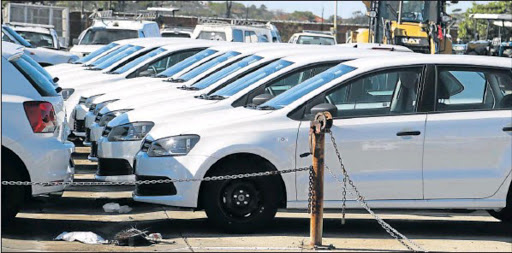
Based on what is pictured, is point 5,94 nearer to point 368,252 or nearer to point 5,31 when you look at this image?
point 368,252

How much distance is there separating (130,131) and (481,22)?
149ft

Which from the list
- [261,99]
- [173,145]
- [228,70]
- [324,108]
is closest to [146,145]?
[173,145]

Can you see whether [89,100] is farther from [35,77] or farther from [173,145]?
[173,145]

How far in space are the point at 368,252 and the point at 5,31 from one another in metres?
16.4

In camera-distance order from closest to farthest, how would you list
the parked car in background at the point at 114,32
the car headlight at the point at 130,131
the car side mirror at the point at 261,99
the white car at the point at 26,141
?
the white car at the point at 26,141
the car side mirror at the point at 261,99
the car headlight at the point at 130,131
the parked car in background at the point at 114,32

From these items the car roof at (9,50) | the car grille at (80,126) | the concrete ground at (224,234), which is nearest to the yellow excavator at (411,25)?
the car grille at (80,126)

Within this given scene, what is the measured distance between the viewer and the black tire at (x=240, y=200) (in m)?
8.19

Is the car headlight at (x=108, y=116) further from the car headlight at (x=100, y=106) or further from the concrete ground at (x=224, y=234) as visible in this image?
the concrete ground at (x=224, y=234)

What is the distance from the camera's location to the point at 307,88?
886 cm

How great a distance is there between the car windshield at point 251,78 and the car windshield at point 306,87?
0.96 metres

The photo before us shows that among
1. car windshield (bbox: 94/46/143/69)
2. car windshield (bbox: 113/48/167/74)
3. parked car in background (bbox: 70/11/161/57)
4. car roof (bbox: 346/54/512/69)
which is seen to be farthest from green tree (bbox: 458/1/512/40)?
car roof (bbox: 346/54/512/69)

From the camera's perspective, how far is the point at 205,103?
10.0 meters

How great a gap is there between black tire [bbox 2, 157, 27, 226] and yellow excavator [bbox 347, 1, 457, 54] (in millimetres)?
20231

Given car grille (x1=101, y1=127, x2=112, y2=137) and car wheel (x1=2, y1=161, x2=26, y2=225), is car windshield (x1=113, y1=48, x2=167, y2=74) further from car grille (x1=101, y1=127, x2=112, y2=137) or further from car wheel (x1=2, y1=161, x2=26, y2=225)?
car wheel (x1=2, y1=161, x2=26, y2=225)
